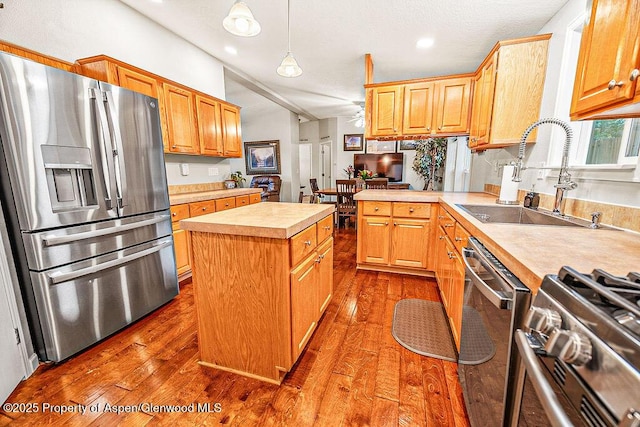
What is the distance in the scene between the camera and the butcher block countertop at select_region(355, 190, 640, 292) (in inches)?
29.5

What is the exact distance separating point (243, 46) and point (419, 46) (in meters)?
2.11

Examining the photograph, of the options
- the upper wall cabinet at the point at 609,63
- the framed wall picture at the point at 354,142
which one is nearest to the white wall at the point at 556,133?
the upper wall cabinet at the point at 609,63

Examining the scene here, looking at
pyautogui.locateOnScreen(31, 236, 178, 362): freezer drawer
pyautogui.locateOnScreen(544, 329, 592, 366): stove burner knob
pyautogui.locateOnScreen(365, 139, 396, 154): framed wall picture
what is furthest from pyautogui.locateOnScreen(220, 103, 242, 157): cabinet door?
pyautogui.locateOnScreen(365, 139, 396, 154): framed wall picture

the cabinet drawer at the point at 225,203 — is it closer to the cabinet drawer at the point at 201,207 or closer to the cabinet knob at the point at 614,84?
the cabinet drawer at the point at 201,207

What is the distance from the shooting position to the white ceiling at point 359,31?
7.28 feet

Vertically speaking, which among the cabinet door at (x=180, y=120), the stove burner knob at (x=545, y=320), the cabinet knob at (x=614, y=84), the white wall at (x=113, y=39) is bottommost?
the stove burner knob at (x=545, y=320)

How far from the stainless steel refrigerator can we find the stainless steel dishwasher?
2.19 m

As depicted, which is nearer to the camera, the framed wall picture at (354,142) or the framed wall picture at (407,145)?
the framed wall picture at (407,145)

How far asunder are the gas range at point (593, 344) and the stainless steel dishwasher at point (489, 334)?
0.18m

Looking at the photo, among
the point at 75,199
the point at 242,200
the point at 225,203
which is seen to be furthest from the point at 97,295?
the point at 242,200

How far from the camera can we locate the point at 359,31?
264 cm

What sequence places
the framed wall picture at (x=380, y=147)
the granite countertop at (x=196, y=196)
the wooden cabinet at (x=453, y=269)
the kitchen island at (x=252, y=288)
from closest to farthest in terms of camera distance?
the kitchen island at (x=252, y=288) → the wooden cabinet at (x=453, y=269) → the granite countertop at (x=196, y=196) → the framed wall picture at (x=380, y=147)

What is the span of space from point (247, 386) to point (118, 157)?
1.71m

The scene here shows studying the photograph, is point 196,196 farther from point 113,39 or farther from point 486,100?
point 486,100
